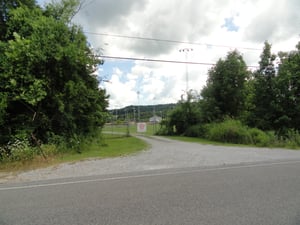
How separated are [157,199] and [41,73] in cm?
1065

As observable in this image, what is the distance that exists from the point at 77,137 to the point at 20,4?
8.29 meters

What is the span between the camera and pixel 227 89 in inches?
1081

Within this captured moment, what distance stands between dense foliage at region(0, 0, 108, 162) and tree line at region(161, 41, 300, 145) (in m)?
15.3

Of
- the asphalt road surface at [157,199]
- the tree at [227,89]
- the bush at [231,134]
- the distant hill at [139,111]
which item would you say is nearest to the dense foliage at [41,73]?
the asphalt road surface at [157,199]

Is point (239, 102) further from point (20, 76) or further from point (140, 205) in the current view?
point (140, 205)

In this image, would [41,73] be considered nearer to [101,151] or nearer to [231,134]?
[101,151]

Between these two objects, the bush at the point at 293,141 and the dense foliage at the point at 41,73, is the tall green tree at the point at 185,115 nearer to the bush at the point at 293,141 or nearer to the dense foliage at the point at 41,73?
the bush at the point at 293,141

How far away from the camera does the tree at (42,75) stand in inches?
476

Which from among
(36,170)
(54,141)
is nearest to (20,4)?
(54,141)

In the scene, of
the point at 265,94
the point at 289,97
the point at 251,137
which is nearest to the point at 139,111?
the point at 265,94

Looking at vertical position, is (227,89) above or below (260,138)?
above

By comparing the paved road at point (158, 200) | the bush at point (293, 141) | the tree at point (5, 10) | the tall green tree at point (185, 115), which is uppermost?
the tree at point (5, 10)

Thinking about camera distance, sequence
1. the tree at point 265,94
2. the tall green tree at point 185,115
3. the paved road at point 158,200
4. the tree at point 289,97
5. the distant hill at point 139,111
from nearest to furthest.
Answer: the paved road at point 158,200
the tree at point 289,97
the tree at point 265,94
the tall green tree at point 185,115
the distant hill at point 139,111

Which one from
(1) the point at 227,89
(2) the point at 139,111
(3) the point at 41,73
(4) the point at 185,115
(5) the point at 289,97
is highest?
(2) the point at 139,111
